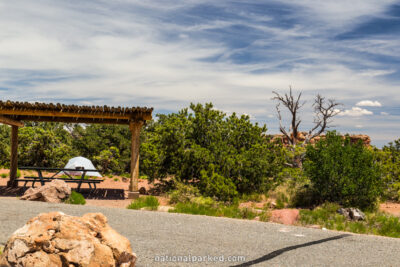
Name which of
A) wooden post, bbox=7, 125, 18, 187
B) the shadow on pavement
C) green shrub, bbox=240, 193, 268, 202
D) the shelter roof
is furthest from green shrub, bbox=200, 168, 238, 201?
wooden post, bbox=7, 125, 18, 187

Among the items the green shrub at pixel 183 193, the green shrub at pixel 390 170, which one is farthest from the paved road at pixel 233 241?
the green shrub at pixel 390 170

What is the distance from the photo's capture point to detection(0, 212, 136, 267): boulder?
3754mm

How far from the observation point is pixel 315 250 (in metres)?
5.80

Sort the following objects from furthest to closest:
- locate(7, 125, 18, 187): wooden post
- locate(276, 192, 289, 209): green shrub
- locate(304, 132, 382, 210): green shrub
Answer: locate(7, 125, 18, 187): wooden post
locate(276, 192, 289, 209): green shrub
locate(304, 132, 382, 210): green shrub

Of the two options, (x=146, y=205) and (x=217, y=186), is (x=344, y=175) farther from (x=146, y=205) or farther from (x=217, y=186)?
(x=146, y=205)

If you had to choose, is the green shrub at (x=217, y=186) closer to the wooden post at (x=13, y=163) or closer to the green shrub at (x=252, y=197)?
the green shrub at (x=252, y=197)

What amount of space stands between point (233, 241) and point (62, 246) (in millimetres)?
3147

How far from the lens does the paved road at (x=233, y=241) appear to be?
524cm

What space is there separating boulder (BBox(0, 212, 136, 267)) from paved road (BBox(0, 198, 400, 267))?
93 cm

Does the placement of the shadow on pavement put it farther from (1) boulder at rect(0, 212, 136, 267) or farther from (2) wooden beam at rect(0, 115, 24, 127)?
(2) wooden beam at rect(0, 115, 24, 127)

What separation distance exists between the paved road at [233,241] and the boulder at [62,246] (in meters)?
0.93

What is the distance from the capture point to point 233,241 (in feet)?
20.2

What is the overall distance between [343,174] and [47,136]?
54.1ft

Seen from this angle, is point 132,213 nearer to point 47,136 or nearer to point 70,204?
point 70,204
